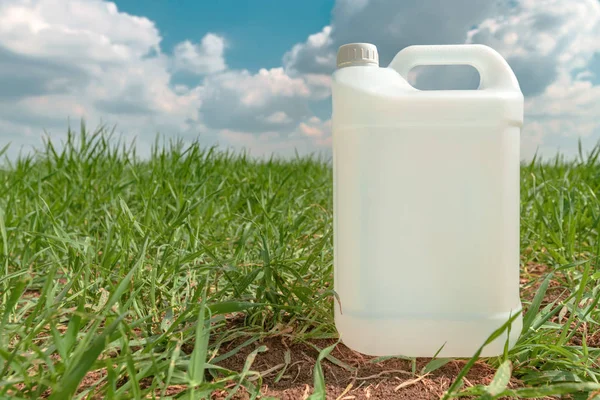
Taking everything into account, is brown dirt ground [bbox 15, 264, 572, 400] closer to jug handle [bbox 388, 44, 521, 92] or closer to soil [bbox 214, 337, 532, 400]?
soil [bbox 214, 337, 532, 400]

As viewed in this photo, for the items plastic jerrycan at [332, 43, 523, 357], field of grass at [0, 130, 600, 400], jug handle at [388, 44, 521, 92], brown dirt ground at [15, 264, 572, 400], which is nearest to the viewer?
field of grass at [0, 130, 600, 400]

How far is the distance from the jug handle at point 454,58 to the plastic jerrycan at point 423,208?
0.07 m

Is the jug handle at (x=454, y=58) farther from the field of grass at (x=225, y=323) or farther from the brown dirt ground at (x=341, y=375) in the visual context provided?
the brown dirt ground at (x=341, y=375)

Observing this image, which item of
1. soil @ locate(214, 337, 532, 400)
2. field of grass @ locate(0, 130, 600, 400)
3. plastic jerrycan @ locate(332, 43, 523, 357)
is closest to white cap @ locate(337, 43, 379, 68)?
plastic jerrycan @ locate(332, 43, 523, 357)

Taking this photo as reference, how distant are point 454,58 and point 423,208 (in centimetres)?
49

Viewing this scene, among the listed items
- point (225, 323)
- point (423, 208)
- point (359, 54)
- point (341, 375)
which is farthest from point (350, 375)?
point (359, 54)

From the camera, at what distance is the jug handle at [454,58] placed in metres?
1.59

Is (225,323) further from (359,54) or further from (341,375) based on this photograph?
(359,54)

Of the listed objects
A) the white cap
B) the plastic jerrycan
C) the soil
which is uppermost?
the white cap

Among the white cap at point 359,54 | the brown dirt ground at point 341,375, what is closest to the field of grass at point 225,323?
the brown dirt ground at point 341,375

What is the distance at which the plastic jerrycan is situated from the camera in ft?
4.80

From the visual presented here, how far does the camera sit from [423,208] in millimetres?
1478

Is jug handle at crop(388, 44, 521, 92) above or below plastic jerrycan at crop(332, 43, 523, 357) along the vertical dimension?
above

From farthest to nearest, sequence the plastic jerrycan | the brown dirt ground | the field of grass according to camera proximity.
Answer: the plastic jerrycan < the brown dirt ground < the field of grass
